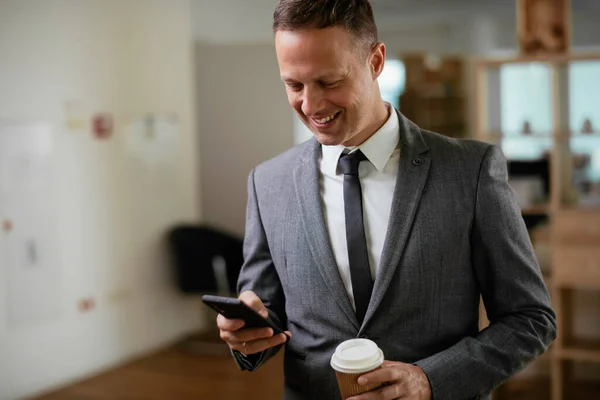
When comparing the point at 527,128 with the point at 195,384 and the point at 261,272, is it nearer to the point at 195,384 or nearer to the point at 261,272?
the point at 195,384

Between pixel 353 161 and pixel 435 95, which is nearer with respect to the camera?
pixel 353 161

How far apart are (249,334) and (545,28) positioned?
126 inches

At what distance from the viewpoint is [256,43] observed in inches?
279

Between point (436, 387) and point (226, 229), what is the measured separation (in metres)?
5.56

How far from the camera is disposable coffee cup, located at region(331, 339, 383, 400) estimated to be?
1.46 metres

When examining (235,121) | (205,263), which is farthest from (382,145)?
(235,121)

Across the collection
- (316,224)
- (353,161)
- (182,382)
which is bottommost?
(182,382)

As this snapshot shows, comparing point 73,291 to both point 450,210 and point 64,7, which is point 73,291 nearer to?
point 64,7

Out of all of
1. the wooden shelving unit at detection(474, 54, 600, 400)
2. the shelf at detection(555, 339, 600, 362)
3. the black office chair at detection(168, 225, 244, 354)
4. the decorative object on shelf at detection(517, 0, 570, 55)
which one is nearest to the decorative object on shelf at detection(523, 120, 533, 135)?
the wooden shelving unit at detection(474, 54, 600, 400)

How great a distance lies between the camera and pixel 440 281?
1.64 m

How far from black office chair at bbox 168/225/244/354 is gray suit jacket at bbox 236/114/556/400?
4522 millimetres

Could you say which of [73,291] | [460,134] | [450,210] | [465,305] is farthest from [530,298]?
[460,134]

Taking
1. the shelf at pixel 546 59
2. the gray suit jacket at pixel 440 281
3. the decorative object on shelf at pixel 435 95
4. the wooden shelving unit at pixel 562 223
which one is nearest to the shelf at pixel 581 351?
the wooden shelving unit at pixel 562 223

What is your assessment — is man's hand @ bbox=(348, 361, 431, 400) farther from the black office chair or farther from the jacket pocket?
the black office chair
